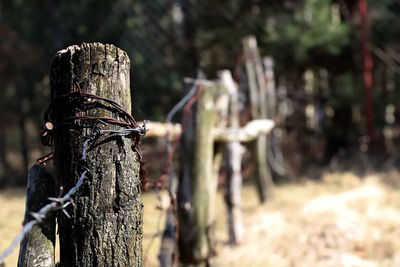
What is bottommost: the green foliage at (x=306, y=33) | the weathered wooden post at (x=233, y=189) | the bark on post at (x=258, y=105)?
the weathered wooden post at (x=233, y=189)

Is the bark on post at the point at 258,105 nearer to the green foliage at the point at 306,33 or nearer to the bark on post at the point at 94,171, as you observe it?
the green foliage at the point at 306,33

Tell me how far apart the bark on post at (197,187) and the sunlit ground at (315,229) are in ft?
0.81

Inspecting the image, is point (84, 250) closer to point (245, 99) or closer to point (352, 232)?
point (352, 232)

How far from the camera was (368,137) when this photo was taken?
9.77 m

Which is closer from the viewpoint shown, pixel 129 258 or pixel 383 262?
pixel 129 258

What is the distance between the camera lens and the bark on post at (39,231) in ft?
5.41

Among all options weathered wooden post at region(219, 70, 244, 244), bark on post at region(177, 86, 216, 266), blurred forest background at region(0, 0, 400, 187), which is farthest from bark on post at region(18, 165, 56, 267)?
blurred forest background at region(0, 0, 400, 187)

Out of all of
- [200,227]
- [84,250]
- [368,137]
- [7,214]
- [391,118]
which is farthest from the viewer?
[391,118]

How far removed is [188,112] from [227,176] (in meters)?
2.16

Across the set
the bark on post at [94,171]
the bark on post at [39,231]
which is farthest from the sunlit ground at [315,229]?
the bark on post at [94,171]

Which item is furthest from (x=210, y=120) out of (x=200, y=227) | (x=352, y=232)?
(x=352, y=232)

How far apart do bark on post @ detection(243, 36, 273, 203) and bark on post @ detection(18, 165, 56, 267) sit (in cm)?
588

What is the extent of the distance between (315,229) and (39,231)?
4327 millimetres

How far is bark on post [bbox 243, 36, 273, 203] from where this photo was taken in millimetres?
7508
